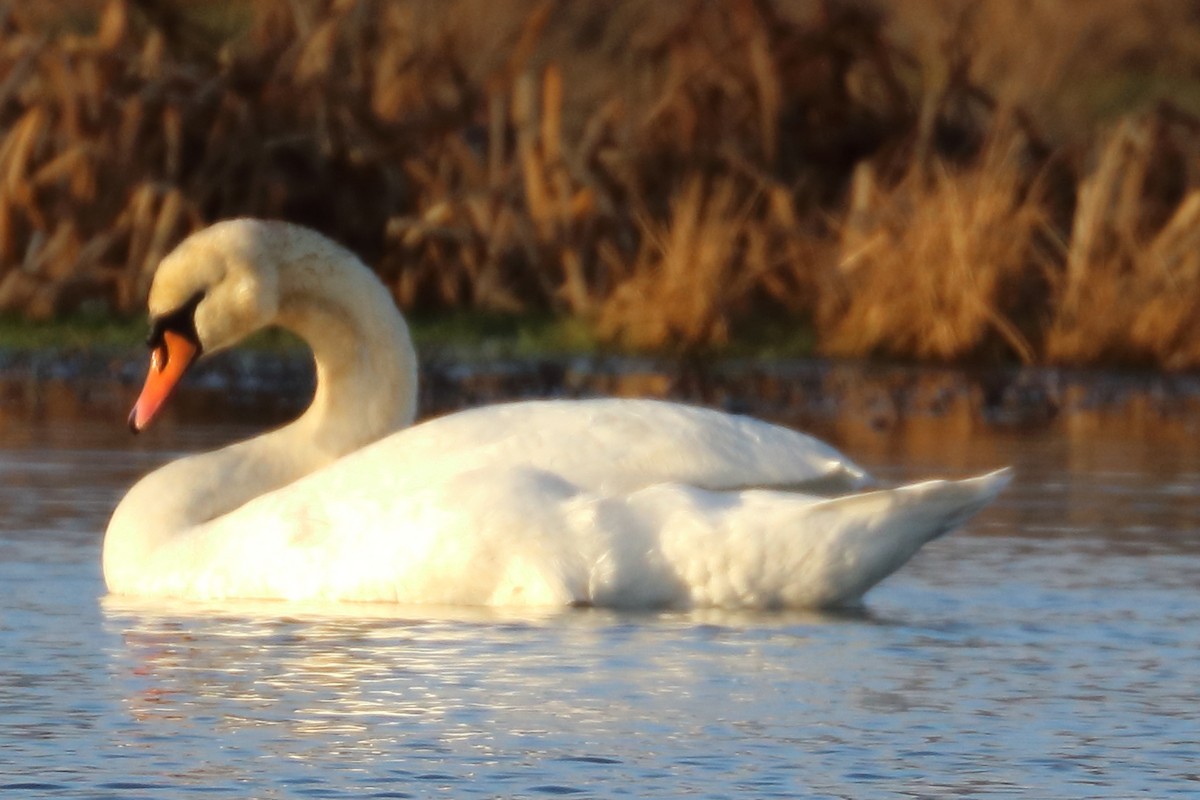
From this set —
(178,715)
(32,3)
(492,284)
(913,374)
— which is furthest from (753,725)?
(32,3)

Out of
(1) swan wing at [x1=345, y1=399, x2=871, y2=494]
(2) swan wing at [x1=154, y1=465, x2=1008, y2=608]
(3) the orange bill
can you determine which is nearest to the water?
(2) swan wing at [x1=154, y1=465, x2=1008, y2=608]

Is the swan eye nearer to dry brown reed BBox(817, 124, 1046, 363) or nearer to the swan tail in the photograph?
the swan tail

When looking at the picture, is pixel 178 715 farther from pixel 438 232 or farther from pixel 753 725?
pixel 438 232

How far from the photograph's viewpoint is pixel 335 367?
25.5 feet

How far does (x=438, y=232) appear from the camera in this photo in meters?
15.2

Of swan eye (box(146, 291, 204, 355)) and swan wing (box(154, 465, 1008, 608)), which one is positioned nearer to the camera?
swan wing (box(154, 465, 1008, 608))

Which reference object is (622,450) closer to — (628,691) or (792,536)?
(792,536)

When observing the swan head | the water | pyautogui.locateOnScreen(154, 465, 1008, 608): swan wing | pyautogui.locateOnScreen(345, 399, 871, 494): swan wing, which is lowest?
the water

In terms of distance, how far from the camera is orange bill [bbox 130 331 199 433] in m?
7.55

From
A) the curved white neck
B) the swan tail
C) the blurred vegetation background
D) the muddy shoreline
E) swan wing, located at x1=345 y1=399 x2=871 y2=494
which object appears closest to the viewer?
the swan tail

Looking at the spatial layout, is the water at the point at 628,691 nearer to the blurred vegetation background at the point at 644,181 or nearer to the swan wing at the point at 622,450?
the swan wing at the point at 622,450

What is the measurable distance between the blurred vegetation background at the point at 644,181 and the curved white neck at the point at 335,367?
19.6ft

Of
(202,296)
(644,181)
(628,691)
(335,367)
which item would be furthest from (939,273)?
(628,691)

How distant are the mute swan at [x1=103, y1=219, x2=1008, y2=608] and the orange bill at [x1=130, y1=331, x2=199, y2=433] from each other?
0.09 feet
